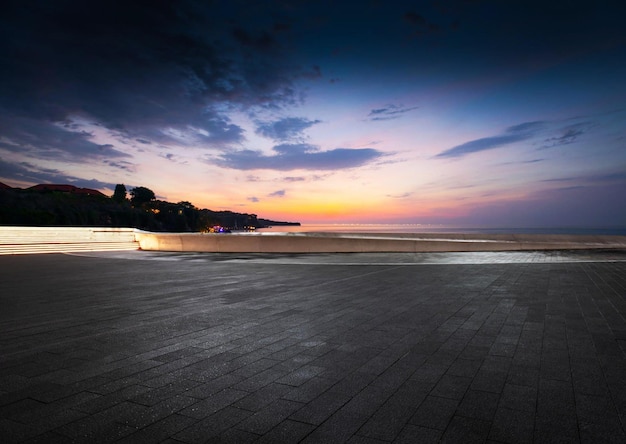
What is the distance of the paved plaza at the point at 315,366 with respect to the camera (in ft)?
8.58

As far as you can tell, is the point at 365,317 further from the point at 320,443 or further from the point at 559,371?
the point at 320,443

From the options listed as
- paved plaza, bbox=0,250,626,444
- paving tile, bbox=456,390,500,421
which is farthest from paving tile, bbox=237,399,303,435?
paving tile, bbox=456,390,500,421

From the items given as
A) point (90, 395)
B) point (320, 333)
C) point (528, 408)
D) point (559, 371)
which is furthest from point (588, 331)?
point (90, 395)

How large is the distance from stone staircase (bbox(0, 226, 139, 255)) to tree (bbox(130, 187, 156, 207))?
7173 inches

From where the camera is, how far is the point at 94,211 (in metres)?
136

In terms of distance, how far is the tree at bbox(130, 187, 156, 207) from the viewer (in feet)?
636

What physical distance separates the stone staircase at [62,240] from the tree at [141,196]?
182189 millimetres

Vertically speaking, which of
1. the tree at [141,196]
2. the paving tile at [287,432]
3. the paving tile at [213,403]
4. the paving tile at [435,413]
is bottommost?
the paving tile at [213,403]

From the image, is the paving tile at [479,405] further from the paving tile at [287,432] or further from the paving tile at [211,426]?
the paving tile at [211,426]

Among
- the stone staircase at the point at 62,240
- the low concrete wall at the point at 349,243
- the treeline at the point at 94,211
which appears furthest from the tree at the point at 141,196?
the low concrete wall at the point at 349,243

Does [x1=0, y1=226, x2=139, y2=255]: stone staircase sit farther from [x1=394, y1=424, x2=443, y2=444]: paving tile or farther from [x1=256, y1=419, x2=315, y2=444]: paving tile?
[x1=394, y1=424, x2=443, y2=444]: paving tile

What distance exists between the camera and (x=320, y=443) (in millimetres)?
2387

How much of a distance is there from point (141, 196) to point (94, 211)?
60.0 metres

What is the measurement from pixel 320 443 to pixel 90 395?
2.05 m
